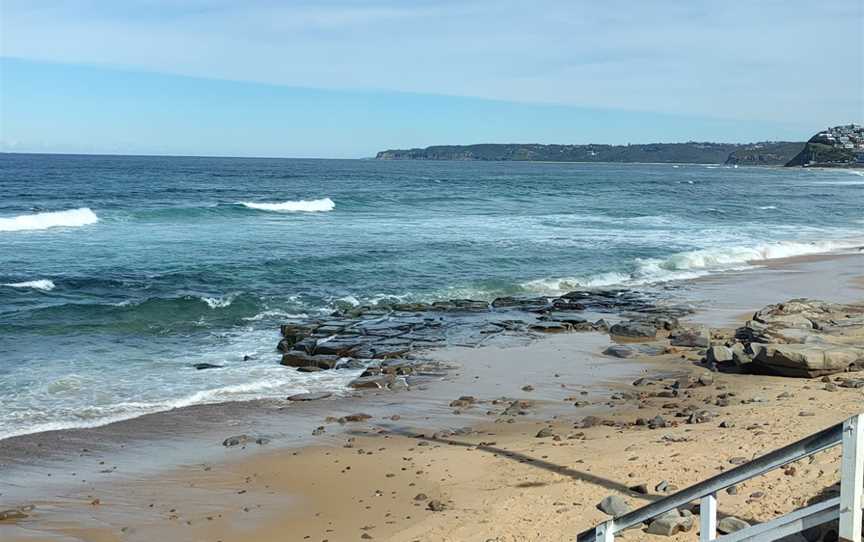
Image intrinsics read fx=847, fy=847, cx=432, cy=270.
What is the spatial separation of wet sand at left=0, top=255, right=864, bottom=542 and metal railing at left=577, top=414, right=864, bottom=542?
102 inches

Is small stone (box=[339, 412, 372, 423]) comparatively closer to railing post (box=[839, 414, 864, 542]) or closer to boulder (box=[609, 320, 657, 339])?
boulder (box=[609, 320, 657, 339])

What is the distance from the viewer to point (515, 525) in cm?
816

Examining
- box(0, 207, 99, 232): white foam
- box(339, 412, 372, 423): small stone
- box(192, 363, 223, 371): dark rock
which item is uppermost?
box(0, 207, 99, 232): white foam

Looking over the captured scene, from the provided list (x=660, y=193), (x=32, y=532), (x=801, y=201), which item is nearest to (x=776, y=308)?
(x=32, y=532)

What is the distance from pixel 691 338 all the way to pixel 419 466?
8.86m

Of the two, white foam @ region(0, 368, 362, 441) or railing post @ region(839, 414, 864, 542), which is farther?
white foam @ region(0, 368, 362, 441)

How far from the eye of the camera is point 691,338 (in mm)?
17234

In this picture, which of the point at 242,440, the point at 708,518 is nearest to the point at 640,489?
the point at 708,518

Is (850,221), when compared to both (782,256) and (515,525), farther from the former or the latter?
(515,525)

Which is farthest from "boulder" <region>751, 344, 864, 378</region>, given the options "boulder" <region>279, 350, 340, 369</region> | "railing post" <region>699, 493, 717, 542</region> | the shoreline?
"railing post" <region>699, 493, 717, 542</region>

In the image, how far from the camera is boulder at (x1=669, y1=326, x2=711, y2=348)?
1700 cm

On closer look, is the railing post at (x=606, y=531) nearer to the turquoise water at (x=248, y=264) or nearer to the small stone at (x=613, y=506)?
the small stone at (x=613, y=506)

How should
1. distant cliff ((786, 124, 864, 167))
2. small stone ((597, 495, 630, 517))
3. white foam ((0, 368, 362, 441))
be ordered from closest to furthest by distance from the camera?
small stone ((597, 495, 630, 517)) < white foam ((0, 368, 362, 441)) < distant cliff ((786, 124, 864, 167))

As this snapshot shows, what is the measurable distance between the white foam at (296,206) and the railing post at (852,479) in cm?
4866
